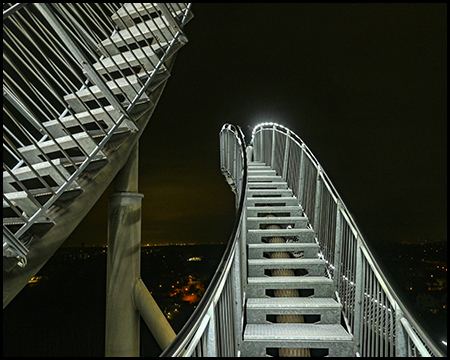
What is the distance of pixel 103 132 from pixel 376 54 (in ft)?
61.5

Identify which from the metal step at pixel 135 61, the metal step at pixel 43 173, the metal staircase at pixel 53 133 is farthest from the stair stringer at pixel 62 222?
the metal step at pixel 135 61

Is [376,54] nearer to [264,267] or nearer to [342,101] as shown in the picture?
[342,101]

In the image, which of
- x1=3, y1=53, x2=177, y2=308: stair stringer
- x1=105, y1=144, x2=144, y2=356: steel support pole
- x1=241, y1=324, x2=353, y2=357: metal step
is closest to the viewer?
x1=241, y1=324, x2=353, y2=357: metal step

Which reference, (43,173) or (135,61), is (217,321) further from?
(135,61)

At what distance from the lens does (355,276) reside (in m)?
3.71

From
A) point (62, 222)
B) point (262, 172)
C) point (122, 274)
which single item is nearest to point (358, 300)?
point (62, 222)

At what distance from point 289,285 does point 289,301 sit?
0.30m

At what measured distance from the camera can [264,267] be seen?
4668mm

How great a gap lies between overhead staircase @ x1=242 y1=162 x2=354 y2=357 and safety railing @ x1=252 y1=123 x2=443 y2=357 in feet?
0.52

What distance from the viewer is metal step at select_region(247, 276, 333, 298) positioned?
4.32 m

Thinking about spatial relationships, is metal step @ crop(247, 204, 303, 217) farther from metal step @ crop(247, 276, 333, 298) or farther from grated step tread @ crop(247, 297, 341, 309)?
grated step tread @ crop(247, 297, 341, 309)

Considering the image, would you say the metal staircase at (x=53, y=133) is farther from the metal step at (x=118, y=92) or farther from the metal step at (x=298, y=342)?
the metal step at (x=298, y=342)

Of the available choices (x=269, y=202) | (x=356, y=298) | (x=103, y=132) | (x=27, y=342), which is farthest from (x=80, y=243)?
(x=356, y=298)

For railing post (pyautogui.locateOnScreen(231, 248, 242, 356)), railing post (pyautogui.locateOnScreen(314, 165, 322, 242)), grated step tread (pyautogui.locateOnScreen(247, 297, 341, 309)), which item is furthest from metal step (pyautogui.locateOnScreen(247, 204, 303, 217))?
railing post (pyautogui.locateOnScreen(231, 248, 242, 356))
